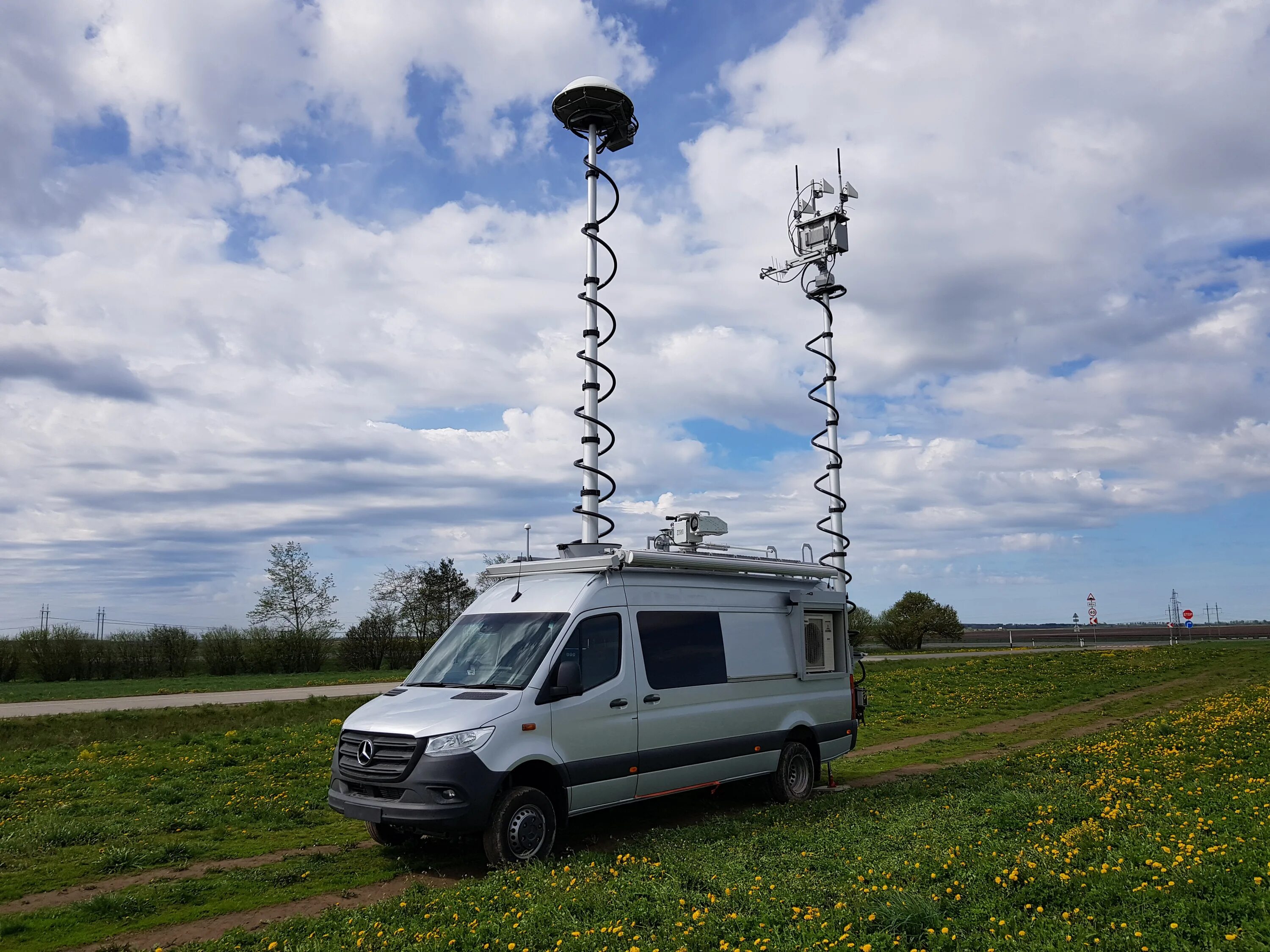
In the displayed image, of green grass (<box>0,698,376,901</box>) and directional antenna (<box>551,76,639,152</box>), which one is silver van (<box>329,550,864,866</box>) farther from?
directional antenna (<box>551,76,639,152</box>)

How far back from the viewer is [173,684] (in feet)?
112

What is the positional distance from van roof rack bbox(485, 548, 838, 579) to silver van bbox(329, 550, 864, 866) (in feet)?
0.08

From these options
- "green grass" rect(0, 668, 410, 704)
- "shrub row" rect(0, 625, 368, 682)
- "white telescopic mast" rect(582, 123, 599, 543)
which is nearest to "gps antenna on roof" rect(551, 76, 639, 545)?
"white telescopic mast" rect(582, 123, 599, 543)

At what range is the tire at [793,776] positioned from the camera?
1087cm

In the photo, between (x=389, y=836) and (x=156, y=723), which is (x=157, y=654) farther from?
(x=389, y=836)

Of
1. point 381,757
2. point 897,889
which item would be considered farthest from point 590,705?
point 897,889

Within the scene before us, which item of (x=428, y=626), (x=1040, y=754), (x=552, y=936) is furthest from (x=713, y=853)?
(x=428, y=626)

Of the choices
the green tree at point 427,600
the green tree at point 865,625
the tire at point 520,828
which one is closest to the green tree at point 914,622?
the green tree at point 865,625

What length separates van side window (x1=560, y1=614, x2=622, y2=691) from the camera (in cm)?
850

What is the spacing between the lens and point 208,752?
14.3 metres

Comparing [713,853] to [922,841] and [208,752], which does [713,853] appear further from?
[208,752]

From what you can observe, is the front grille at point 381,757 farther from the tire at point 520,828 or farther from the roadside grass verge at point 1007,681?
the roadside grass verge at point 1007,681

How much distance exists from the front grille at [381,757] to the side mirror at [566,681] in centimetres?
128

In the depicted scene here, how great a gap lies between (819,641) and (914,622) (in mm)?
51400
